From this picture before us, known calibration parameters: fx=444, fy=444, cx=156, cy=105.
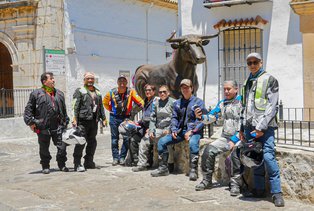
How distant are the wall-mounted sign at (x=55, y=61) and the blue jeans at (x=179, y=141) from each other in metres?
8.92

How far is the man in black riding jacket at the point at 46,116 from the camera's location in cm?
776

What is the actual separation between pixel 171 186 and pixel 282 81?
18.4 ft

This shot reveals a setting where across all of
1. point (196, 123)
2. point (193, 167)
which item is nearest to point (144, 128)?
point (196, 123)

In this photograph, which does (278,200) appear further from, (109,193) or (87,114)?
(87,114)

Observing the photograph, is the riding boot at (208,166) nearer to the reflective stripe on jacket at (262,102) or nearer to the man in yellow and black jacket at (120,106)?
the reflective stripe on jacket at (262,102)

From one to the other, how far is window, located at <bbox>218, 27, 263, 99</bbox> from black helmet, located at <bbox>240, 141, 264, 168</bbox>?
6.41m

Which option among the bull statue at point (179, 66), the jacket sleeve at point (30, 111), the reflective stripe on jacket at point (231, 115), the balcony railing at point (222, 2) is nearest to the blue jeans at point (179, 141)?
the reflective stripe on jacket at point (231, 115)

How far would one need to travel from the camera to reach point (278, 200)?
535 cm

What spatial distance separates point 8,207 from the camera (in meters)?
5.62

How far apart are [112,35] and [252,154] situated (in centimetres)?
1290

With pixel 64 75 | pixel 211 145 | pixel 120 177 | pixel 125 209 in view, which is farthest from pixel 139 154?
pixel 64 75

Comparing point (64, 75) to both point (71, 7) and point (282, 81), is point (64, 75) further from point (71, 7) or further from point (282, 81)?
point (282, 81)

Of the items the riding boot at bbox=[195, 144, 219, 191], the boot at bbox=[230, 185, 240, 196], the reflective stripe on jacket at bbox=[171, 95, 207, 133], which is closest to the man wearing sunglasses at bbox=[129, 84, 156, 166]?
the reflective stripe on jacket at bbox=[171, 95, 207, 133]

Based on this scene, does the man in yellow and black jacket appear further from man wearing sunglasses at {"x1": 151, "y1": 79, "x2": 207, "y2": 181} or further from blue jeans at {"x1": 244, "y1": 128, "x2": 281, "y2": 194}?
blue jeans at {"x1": 244, "y1": 128, "x2": 281, "y2": 194}
